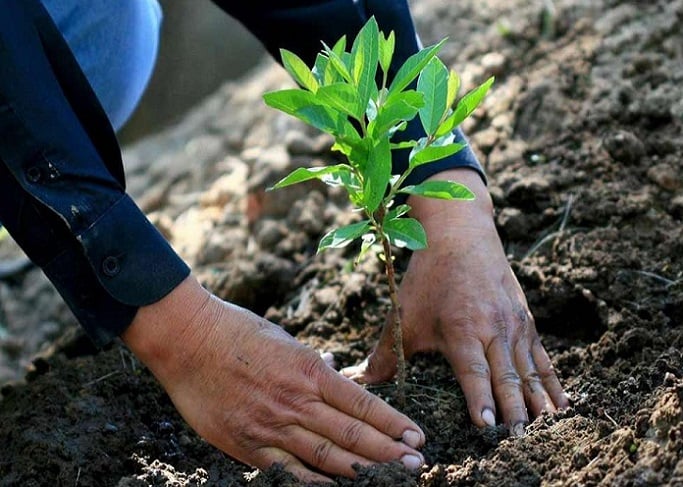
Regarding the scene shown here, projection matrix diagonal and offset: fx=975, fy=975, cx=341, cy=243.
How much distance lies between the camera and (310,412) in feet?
5.42

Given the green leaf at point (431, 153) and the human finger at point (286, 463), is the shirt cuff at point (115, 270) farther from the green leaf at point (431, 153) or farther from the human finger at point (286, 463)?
the green leaf at point (431, 153)

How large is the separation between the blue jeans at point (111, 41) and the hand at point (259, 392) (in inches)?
34.3

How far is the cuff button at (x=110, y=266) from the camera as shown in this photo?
5.40ft

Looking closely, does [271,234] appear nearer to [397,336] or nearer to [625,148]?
[625,148]

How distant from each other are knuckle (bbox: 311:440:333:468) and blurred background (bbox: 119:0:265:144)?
4.39 metres

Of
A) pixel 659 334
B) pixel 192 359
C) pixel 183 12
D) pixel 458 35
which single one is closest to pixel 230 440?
pixel 192 359

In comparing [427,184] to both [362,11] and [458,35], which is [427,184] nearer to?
[362,11]

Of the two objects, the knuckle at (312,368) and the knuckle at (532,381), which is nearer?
the knuckle at (312,368)

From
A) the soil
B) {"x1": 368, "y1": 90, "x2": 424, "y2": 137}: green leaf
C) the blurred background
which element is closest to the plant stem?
the soil

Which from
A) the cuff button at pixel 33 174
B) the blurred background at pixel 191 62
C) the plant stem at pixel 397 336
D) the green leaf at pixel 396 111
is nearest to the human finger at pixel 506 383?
the plant stem at pixel 397 336

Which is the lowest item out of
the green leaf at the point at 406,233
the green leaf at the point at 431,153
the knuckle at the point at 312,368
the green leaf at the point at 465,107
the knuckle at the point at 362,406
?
the knuckle at the point at 362,406

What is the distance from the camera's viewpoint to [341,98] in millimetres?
1502

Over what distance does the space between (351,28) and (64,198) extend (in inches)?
28.9

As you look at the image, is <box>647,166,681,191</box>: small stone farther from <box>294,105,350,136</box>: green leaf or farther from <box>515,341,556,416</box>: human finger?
<box>294,105,350,136</box>: green leaf
